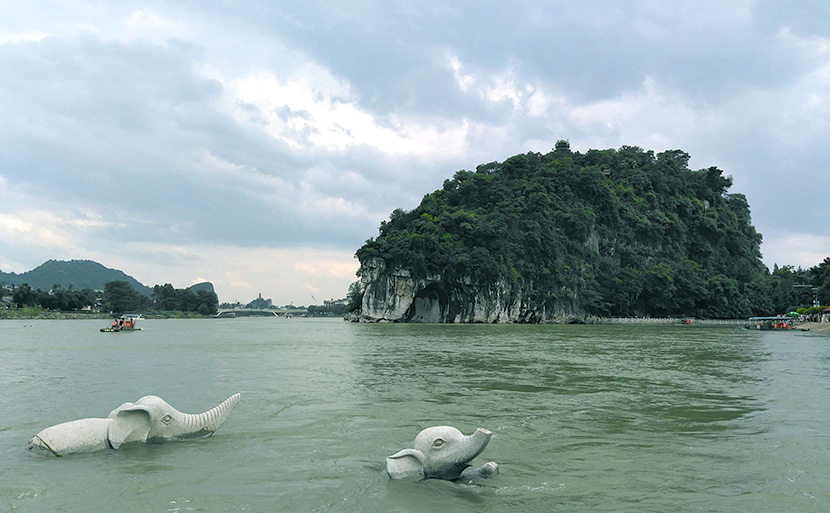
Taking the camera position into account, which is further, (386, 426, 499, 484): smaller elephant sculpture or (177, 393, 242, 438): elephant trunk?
(177, 393, 242, 438): elephant trunk

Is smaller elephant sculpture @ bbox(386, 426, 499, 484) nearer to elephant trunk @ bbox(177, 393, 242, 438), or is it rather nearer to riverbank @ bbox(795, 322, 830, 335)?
elephant trunk @ bbox(177, 393, 242, 438)

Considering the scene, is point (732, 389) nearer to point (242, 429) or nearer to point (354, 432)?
point (354, 432)

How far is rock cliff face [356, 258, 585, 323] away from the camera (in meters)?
66.9

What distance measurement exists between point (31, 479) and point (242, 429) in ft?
8.83

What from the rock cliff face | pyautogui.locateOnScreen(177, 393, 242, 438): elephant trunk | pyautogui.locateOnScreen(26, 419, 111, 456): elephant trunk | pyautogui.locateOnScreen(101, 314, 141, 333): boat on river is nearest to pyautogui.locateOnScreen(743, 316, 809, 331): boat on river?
the rock cliff face

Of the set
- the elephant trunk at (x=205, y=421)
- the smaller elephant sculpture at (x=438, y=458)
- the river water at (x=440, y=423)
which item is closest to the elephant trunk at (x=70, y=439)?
the river water at (x=440, y=423)

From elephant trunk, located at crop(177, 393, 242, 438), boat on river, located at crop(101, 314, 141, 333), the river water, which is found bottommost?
boat on river, located at crop(101, 314, 141, 333)

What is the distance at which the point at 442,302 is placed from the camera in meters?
73.8

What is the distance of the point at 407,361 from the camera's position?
58.2ft

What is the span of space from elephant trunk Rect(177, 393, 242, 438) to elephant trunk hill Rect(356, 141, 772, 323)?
5715cm

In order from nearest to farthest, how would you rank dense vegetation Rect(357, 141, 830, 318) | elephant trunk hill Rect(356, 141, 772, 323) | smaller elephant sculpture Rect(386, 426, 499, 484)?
smaller elephant sculpture Rect(386, 426, 499, 484)
elephant trunk hill Rect(356, 141, 772, 323)
dense vegetation Rect(357, 141, 830, 318)

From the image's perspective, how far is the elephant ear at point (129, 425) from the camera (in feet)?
19.0

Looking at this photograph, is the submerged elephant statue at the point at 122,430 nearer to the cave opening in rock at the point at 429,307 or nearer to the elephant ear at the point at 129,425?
the elephant ear at the point at 129,425

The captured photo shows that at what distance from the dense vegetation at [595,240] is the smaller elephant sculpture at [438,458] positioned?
5896 centimetres
